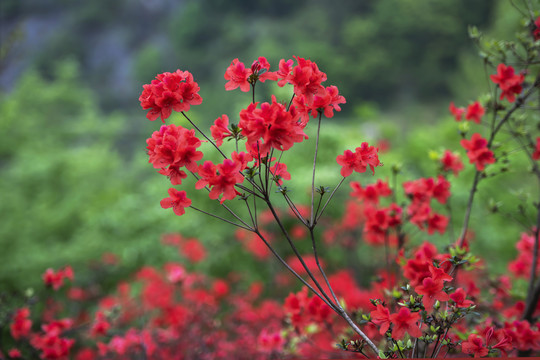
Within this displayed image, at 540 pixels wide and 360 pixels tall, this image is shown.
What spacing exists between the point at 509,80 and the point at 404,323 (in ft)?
2.56

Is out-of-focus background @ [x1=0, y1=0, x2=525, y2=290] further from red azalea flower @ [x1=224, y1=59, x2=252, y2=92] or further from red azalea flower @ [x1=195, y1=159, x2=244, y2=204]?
red azalea flower @ [x1=195, y1=159, x2=244, y2=204]

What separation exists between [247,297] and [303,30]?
11.2 metres

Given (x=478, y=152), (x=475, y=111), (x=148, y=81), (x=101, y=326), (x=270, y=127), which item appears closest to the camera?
(x=270, y=127)

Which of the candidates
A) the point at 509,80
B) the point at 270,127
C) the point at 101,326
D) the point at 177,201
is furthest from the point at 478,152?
the point at 101,326

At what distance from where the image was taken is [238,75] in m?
0.80

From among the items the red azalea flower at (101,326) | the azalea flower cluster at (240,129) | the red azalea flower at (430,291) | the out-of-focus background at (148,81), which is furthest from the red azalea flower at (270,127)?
the red azalea flower at (101,326)

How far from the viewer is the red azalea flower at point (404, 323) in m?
0.72

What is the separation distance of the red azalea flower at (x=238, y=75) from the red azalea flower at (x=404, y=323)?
20.8 inches

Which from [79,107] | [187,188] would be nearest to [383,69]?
[79,107]

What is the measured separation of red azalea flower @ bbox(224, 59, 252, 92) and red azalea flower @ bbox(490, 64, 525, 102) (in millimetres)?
727

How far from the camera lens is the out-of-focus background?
298cm

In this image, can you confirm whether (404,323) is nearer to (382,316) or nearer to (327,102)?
(382,316)

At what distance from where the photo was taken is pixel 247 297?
97.0 inches

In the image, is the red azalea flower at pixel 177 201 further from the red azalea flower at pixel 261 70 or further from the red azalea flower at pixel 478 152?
the red azalea flower at pixel 478 152
